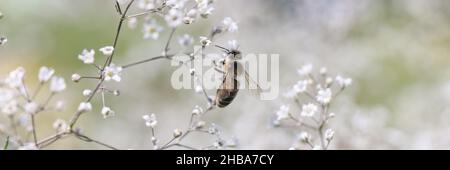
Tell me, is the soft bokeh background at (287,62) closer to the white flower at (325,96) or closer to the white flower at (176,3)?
the white flower at (325,96)

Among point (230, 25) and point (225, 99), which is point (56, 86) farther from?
point (225, 99)

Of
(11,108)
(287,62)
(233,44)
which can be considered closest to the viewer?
(11,108)

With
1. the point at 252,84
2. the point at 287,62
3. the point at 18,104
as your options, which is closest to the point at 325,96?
the point at 252,84

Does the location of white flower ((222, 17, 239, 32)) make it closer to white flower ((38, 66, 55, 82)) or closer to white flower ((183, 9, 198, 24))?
white flower ((183, 9, 198, 24))

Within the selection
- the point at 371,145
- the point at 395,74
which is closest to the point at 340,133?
the point at 371,145
